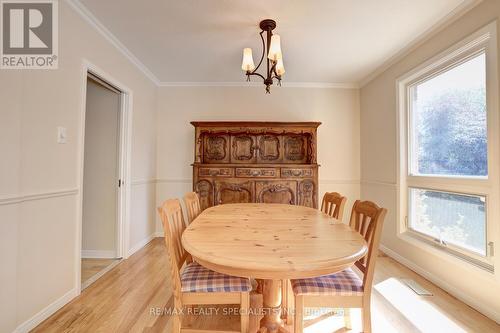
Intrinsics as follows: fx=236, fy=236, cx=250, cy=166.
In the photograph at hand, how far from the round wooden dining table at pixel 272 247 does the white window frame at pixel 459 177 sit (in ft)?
4.09

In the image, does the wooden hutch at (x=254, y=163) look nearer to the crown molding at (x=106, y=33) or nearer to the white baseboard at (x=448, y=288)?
the crown molding at (x=106, y=33)

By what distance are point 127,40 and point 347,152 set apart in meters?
3.35

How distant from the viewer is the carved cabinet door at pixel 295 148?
3689 millimetres

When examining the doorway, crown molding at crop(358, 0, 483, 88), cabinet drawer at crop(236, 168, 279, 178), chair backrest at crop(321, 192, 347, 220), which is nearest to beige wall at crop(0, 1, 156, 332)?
the doorway

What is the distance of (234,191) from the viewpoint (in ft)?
11.0

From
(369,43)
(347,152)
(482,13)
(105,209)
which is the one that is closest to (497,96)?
(482,13)

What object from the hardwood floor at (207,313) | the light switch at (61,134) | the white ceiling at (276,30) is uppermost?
the white ceiling at (276,30)

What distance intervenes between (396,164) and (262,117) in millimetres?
1974

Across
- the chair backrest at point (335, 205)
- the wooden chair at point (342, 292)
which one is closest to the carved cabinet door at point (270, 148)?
the chair backrest at point (335, 205)

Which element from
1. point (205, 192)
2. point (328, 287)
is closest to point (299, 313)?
point (328, 287)

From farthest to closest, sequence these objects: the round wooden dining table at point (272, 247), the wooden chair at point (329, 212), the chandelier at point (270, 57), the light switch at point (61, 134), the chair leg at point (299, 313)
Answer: the chandelier at point (270, 57) → the light switch at point (61, 134) → the wooden chair at point (329, 212) → the chair leg at point (299, 313) → the round wooden dining table at point (272, 247)

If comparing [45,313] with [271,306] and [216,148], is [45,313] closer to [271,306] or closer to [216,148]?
[271,306]

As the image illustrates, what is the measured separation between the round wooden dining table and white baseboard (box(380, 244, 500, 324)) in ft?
4.44

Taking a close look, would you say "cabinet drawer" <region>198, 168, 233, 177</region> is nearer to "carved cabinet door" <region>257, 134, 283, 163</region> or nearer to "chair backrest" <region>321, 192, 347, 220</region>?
"carved cabinet door" <region>257, 134, 283, 163</region>
